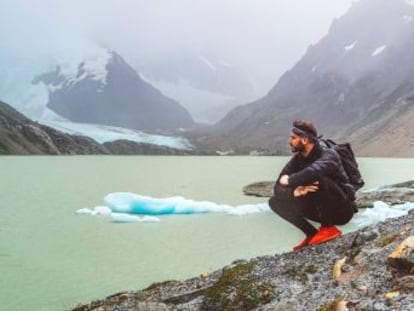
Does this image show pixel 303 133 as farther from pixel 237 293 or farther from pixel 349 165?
pixel 237 293

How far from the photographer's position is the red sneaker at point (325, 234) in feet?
37.4

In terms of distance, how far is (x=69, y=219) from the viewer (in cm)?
3656

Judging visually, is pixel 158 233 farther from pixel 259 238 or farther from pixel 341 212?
pixel 341 212

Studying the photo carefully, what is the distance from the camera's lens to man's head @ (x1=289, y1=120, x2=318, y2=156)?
1072 cm

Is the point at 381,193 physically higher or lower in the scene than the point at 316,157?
higher

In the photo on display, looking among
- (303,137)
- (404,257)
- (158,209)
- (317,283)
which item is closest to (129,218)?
(158,209)

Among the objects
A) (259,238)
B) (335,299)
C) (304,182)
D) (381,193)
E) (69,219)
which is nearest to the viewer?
(335,299)

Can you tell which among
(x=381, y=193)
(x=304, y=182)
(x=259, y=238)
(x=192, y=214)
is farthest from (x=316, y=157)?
(x=381, y=193)

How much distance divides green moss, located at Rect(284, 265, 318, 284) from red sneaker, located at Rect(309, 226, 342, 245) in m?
0.95

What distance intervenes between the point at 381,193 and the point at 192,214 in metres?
17.2

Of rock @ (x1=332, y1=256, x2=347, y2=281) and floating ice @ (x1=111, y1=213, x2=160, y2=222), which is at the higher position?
floating ice @ (x1=111, y1=213, x2=160, y2=222)

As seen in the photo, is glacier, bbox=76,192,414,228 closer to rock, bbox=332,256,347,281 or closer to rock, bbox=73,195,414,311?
rock, bbox=73,195,414,311

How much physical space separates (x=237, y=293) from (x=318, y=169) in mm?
2938

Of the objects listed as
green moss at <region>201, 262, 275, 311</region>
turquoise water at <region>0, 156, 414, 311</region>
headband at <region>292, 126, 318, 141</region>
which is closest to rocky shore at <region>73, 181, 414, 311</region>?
green moss at <region>201, 262, 275, 311</region>
